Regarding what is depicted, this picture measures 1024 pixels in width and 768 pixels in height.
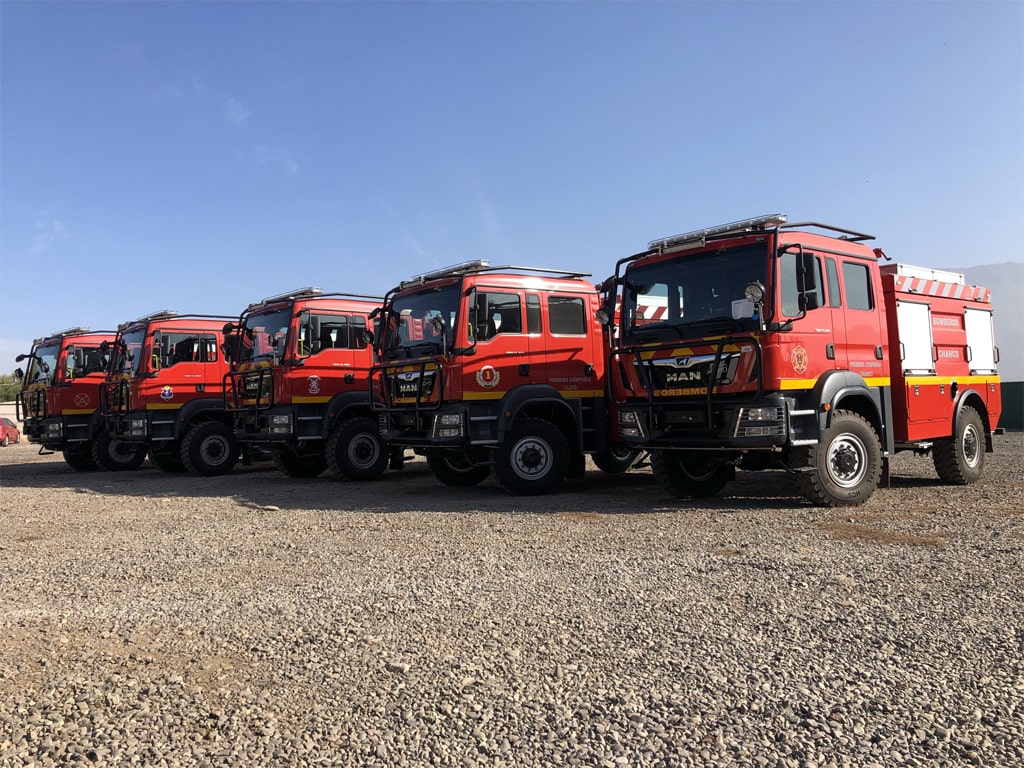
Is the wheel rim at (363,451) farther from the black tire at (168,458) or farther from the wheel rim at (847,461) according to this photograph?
the wheel rim at (847,461)

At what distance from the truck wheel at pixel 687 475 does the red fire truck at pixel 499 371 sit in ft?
4.60

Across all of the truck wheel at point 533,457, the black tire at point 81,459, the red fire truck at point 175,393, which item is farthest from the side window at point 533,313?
the black tire at point 81,459

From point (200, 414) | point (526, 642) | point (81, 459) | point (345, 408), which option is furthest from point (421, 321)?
point (81, 459)

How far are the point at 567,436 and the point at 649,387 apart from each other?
2327 mm

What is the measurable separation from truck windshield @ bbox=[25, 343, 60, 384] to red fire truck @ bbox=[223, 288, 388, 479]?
20.0ft

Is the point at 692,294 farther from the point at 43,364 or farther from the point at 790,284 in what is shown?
the point at 43,364

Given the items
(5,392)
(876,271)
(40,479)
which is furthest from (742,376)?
(5,392)

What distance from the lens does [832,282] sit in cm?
873

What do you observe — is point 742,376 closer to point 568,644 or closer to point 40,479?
point 568,644

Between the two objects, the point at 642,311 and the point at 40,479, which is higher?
the point at 642,311

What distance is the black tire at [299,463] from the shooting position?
14.2 meters

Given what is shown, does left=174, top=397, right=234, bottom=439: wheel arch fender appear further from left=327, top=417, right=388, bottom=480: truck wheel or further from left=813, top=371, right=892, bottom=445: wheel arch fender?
left=813, top=371, right=892, bottom=445: wheel arch fender

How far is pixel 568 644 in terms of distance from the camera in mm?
4191

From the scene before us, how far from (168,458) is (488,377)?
8477 mm
